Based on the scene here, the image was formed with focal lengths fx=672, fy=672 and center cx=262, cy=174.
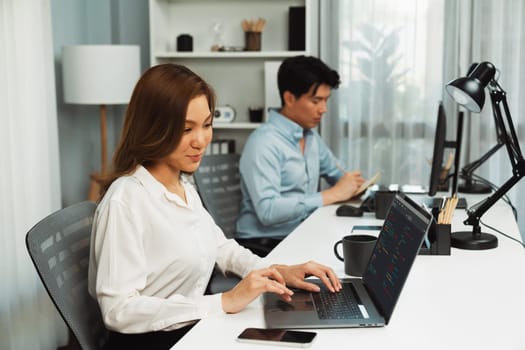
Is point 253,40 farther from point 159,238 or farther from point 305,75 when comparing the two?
point 159,238

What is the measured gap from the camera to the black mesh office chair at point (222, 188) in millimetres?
2885

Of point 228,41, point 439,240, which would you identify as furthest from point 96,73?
point 439,240

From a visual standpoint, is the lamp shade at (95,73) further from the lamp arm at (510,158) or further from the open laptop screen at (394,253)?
the open laptop screen at (394,253)

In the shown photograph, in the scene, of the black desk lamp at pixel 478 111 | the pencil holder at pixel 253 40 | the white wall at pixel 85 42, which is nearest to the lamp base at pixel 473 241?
the black desk lamp at pixel 478 111

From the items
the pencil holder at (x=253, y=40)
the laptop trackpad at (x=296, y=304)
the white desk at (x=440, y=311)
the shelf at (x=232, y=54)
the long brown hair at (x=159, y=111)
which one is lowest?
the white desk at (x=440, y=311)

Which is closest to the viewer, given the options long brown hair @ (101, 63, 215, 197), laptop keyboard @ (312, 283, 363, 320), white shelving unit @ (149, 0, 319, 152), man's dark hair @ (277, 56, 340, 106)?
laptop keyboard @ (312, 283, 363, 320)

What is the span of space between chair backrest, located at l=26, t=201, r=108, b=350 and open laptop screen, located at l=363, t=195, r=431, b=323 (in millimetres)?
663

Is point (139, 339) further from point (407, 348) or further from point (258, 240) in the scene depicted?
point (258, 240)

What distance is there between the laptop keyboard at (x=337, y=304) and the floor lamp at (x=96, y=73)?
204 cm

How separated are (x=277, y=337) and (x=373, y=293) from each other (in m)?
0.32

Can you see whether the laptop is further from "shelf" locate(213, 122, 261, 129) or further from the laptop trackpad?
"shelf" locate(213, 122, 261, 129)

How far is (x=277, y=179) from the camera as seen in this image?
9.51 ft

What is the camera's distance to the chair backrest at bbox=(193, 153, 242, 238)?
2.90m

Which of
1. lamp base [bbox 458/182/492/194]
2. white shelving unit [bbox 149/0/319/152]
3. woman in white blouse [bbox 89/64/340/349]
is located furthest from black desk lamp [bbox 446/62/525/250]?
white shelving unit [bbox 149/0/319/152]
